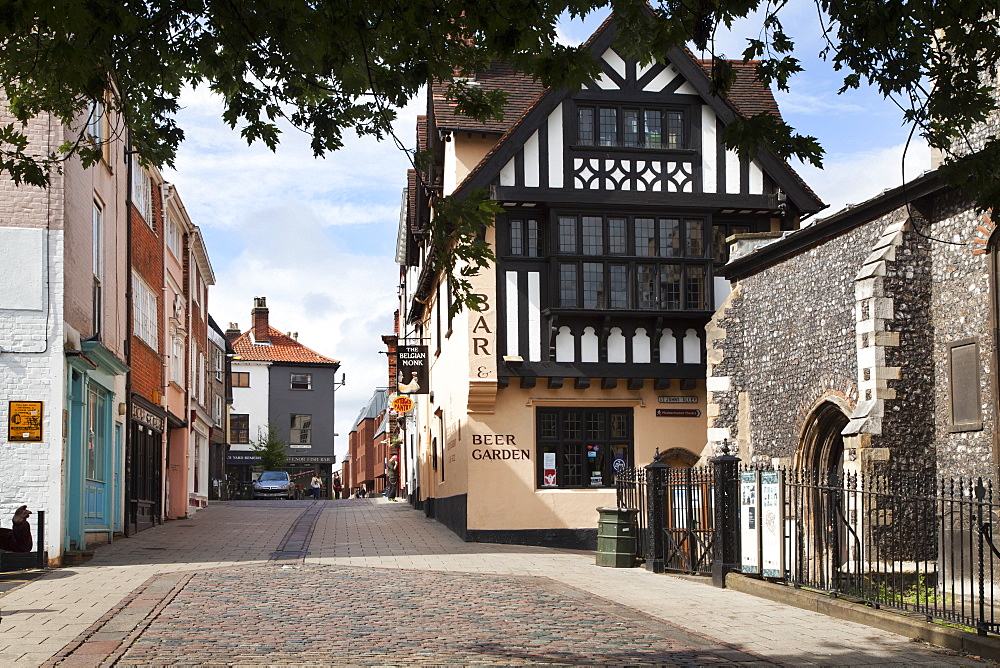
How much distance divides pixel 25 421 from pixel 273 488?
1412 inches

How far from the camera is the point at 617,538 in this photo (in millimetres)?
18578

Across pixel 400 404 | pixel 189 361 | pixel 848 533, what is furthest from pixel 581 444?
pixel 189 361

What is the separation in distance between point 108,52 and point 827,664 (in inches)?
278

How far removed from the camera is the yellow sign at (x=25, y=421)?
17344 mm

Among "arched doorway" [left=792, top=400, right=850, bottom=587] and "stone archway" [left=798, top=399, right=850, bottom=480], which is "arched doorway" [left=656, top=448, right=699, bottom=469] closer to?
"arched doorway" [left=792, top=400, right=850, bottom=587]

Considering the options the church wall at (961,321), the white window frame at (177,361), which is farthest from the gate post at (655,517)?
the white window frame at (177,361)

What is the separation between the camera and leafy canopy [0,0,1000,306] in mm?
7355

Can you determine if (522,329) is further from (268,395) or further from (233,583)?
(268,395)

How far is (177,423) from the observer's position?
3334 centimetres

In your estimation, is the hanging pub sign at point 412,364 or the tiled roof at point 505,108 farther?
the hanging pub sign at point 412,364

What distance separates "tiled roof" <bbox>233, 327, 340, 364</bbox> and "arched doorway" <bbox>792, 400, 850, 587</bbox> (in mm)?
56120

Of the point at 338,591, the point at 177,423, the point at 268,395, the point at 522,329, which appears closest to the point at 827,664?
the point at 338,591

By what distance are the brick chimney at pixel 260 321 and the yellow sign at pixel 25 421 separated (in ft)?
188

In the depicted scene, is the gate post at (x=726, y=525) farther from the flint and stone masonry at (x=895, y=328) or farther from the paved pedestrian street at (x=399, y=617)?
the flint and stone masonry at (x=895, y=328)
